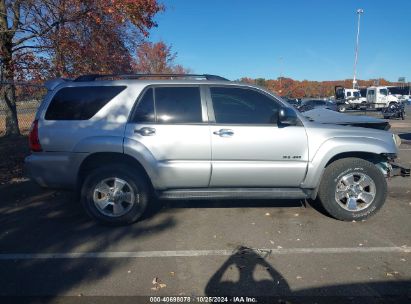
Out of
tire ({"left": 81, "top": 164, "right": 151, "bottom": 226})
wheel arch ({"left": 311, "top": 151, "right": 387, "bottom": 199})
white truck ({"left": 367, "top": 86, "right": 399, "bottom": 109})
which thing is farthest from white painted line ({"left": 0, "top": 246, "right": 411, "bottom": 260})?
white truck ({"left": 367, "top": 86, "right": 399, "bottom": 109})

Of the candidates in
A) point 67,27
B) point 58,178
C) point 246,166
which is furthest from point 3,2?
point 246,166

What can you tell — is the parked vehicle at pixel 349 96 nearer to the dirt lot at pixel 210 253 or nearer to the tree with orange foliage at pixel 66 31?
the tree with orange foliage at pixel 66 31

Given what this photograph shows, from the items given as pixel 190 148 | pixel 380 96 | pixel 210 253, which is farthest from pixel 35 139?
pixel 380 96

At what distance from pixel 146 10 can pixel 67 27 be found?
2189 millimetres

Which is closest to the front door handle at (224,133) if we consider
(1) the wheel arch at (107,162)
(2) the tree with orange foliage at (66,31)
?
(1) the wheel arch at (107,162)

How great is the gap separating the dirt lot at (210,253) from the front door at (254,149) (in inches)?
24.6

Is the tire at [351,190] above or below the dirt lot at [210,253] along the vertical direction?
above

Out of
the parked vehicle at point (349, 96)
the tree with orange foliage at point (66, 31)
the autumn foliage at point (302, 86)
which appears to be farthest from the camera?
the autumn foliage at point (302, 86)

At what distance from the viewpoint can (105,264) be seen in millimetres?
3885

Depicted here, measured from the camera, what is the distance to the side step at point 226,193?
4.88 m

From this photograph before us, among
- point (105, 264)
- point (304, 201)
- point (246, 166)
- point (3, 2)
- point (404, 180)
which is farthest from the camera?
point (3, 2)

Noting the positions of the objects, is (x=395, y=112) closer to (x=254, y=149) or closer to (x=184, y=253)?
(x=254, y=149)

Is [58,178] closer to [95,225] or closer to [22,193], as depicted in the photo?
[95,225]

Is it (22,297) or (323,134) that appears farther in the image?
(323,134)
